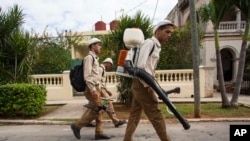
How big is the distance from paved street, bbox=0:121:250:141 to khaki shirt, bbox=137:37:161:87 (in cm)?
184

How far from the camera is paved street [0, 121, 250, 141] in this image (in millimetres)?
5416

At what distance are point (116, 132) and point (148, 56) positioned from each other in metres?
A: 2.53

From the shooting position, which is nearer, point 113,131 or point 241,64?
point 113,131

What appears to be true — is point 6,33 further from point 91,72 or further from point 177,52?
point 177,52

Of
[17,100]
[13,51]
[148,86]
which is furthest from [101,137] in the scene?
[13,51]

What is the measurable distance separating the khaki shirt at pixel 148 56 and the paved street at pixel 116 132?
1843 mm

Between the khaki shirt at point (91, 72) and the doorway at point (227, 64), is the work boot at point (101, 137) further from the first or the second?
the doorway at point (227, 64)

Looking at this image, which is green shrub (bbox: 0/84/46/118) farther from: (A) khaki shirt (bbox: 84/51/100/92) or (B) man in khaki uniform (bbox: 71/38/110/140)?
(A) khaki shirt (bbox: 84/51/100/92)

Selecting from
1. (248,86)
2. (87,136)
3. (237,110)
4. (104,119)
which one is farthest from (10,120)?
(248,86)

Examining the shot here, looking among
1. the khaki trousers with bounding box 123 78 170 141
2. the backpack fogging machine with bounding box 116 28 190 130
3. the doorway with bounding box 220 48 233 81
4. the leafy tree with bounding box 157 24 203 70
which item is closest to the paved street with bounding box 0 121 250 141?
the khaki trousers with bounding box 123 78 170 141

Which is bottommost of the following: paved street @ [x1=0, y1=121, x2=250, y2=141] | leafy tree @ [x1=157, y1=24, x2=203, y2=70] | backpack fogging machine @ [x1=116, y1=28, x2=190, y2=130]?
paved street @ [x1=0, y1=121, x2=250, y2=141]

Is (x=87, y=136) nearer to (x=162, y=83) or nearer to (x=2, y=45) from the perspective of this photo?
(x=2, y=45)

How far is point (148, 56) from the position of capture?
3.91m

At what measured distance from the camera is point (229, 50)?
1986cm
